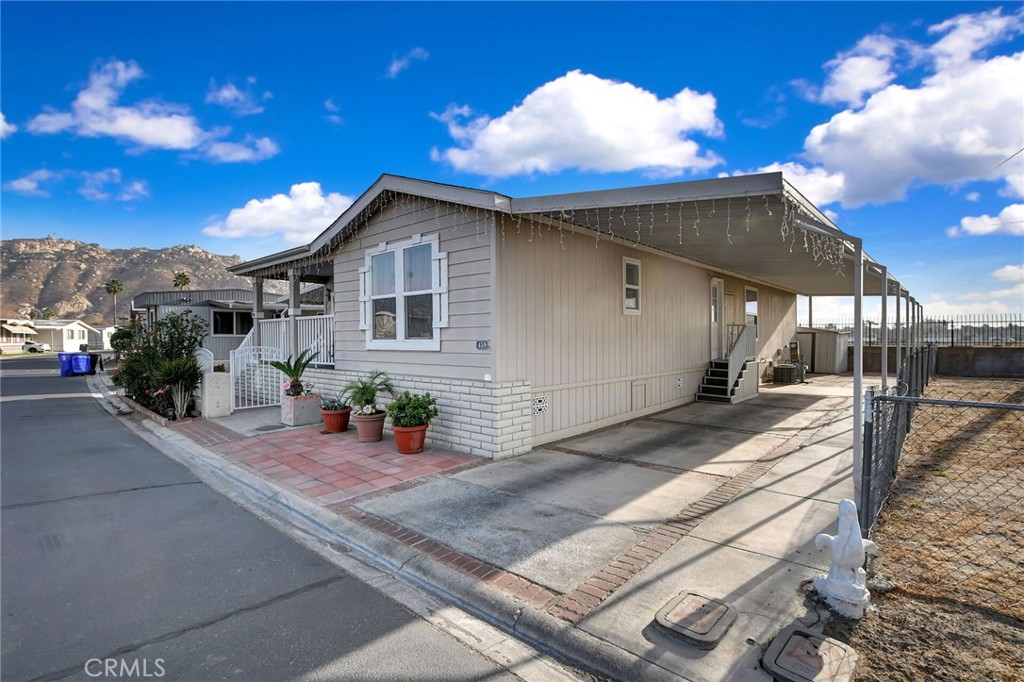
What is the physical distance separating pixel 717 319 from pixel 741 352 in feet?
3.69

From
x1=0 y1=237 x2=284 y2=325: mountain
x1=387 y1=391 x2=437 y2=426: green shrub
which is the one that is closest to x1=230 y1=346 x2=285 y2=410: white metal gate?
x1=387 y1=391 x2=437 y2=426: green shrub

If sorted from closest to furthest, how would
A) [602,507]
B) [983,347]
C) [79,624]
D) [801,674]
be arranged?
[801,674] → [79,624] → [602,507] → [983,347]

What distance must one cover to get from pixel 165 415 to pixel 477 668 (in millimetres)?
9707

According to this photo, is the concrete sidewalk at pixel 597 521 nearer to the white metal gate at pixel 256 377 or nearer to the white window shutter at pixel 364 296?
the white window shutter at pixel 364 296

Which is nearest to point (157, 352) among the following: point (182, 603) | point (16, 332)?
point (182, 603)

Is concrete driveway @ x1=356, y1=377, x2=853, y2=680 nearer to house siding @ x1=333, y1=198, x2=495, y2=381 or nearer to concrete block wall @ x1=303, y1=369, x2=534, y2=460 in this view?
concrete block wall @ x1=303, y1=369, x2=534, y2=460

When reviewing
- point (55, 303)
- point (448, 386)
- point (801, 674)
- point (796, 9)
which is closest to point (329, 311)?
point (448, 386)

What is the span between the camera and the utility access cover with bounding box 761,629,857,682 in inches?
85.4

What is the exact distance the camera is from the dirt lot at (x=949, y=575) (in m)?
2.29

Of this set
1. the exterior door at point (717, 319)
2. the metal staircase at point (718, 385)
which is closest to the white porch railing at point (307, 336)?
the metal staircase at point (718, 385)

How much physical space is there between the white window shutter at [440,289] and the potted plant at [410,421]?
1099mm

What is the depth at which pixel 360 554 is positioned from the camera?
3.73m

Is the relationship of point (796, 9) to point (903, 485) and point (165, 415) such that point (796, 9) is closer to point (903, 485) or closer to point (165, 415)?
point (903, 485)

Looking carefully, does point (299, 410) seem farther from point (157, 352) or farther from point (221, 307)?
point (221, 307)
